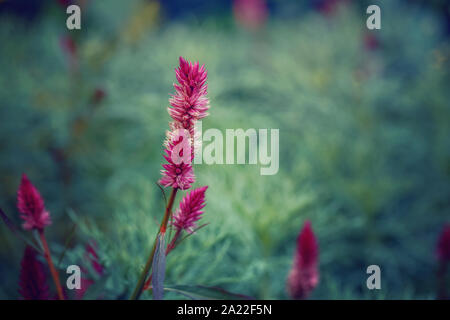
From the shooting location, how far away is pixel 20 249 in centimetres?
132

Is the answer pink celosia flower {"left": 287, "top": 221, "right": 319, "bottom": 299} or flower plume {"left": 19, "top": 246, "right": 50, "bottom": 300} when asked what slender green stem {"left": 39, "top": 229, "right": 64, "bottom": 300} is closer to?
flower plume {"left": 19, "top": 246, "right": 50, "bottom": 300}

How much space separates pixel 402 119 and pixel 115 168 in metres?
1.50

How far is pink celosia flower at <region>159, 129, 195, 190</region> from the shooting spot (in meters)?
0.48

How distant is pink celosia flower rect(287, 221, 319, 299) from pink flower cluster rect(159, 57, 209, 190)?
381 mm

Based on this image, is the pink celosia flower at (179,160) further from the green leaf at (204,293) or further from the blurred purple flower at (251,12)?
the blurred purple flower at (251,12)

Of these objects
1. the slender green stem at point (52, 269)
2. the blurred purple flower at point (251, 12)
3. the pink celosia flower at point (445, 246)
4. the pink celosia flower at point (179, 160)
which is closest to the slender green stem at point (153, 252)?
the pink celosia flower at point (179, 160)

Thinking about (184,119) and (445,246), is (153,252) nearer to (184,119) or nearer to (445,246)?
(184,119)

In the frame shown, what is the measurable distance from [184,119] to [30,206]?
0.30m

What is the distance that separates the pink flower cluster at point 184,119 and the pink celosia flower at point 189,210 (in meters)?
0.03

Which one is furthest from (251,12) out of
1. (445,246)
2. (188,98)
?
(188,98)

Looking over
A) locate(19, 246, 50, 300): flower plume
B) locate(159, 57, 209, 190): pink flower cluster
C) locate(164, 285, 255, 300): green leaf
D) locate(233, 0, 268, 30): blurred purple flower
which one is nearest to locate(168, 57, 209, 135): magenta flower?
locate(159, 57, 209, 190): pink flower cluster

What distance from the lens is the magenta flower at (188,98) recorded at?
48 cm
